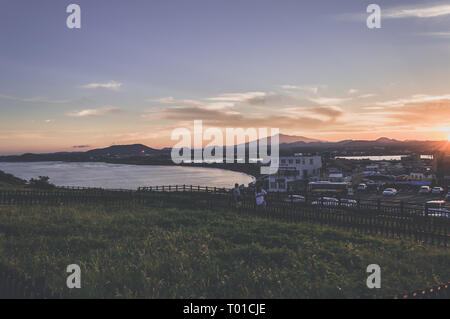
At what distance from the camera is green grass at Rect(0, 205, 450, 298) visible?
805 centimetres

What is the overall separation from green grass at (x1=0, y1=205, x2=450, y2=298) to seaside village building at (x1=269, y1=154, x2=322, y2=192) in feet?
172

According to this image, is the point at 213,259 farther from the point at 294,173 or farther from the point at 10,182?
the point at 294,173

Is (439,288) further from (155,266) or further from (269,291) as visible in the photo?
(155,266)

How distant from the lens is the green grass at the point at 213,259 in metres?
8.05

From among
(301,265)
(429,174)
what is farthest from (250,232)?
(429,174)

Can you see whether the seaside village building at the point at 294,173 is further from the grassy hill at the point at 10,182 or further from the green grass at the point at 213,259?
the green grass at the point at 213,259

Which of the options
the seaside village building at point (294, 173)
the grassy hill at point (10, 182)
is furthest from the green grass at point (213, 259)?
the seaside village building at point (294, 173)

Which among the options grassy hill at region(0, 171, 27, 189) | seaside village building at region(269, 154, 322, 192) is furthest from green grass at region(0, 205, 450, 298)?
seaside village building at region(269, 154, 322, 192)

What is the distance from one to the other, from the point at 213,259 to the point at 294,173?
212ft

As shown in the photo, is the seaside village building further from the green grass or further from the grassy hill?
the green grass

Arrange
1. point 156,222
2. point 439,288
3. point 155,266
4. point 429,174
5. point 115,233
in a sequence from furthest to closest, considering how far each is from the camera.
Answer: point 429,174 → point 156,222 → point 115,233 → point 155,266 → point 439,288

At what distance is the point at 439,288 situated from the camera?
6.78m

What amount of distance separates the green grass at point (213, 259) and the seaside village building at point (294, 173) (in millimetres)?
52437
